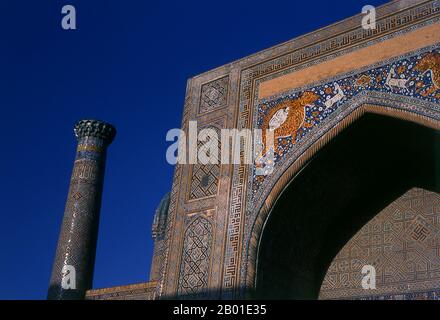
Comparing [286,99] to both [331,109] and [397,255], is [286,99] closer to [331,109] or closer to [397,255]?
[331,109]

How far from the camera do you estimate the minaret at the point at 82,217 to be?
371 inches

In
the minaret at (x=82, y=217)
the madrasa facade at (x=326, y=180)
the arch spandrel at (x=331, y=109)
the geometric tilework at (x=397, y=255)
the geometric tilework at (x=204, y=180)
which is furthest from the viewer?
the minaret at (x=82, y=217)

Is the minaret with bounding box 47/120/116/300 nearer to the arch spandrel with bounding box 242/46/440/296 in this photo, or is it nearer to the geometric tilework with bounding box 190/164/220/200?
the geometric tilework with bounding box 190/164/220/200

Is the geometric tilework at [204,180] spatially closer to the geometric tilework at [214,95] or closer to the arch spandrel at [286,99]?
the arch spandrel at [286,99]

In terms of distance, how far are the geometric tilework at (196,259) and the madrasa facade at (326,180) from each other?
1 cm

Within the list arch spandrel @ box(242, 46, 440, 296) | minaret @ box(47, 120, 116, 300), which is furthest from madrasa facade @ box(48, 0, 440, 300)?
minaret @ box(47, 120, 116, 300)

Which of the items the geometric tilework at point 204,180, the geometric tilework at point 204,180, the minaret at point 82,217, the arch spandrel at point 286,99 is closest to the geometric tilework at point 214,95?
the arch spandrel at point 286,99

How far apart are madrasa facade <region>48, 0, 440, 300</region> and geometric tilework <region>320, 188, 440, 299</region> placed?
0.03ft

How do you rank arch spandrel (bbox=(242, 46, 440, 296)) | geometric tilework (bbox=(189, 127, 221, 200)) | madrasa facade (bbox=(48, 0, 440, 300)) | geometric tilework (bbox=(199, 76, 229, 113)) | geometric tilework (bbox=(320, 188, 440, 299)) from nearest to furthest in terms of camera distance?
arch spandrel (bbox=(242, 46, 440, 296)) → madrasa facade (bbox=(48, 0, 440, 300)) → geometric tilework (bbox=(320, 188, 440, 299)) → geometric tilework (bbox=(189, 127, 221, 200)) → geometric tilework (bbox=(199, 76, 229, 113))

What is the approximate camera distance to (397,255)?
5.95m

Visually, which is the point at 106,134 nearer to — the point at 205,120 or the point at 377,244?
the point at 205,120

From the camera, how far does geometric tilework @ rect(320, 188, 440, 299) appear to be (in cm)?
570

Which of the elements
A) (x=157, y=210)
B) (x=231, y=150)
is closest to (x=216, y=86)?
(x=231, y=150)
